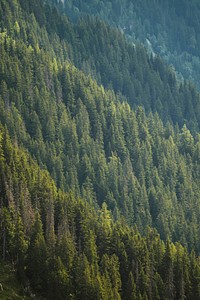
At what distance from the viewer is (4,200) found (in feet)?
592

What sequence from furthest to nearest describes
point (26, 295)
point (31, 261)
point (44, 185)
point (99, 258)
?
point (44, 185)
point (99, 258)
point (31, 261)
point (26, 295)

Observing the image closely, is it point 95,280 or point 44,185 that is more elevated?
point 95,280

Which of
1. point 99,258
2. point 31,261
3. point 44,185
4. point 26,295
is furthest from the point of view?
point 44,185

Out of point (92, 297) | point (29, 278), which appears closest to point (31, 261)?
point (29, 278)

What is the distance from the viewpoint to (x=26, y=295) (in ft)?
495

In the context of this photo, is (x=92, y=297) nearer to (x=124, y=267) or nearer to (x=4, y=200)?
(x=124, y=267)

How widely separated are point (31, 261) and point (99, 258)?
19.9 meters

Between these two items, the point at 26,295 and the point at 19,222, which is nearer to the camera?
the point at 26,295

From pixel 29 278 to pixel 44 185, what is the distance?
41.4 meters

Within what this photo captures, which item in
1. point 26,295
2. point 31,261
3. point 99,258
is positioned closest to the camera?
point 26,295

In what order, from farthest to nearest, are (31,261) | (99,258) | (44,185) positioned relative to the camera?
(44,185) < (99,258) < (31,261)

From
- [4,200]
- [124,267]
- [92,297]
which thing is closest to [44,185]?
[4,200]

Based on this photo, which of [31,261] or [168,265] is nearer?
[31,261]

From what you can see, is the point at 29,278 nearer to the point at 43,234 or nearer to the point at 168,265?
the point at 43,234
